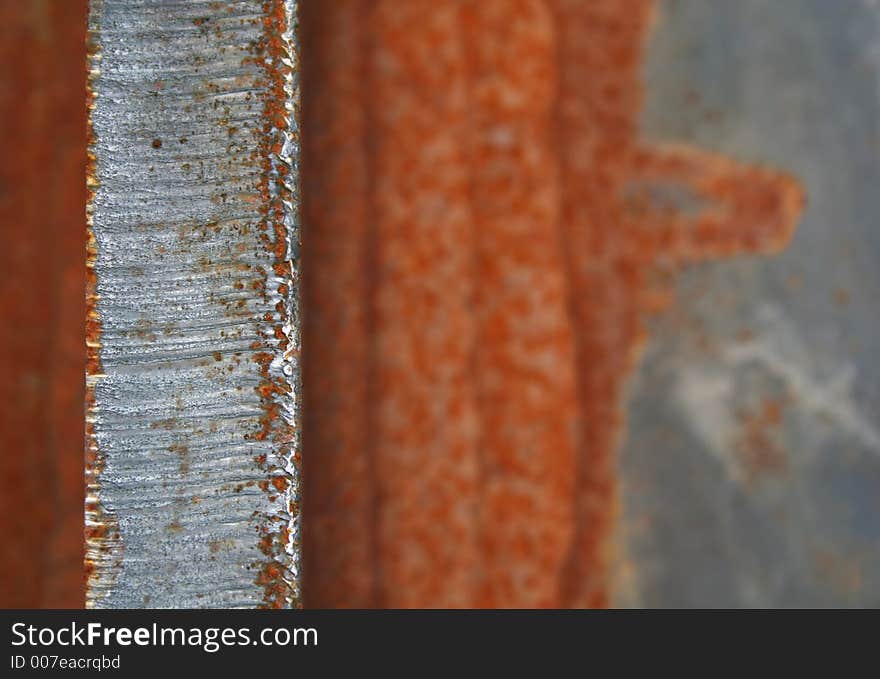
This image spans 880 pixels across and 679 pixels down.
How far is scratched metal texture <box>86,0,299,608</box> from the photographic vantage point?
763 mm

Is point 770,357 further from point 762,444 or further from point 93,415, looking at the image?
point 93,415

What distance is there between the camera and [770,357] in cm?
97

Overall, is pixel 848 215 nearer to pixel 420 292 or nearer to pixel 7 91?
pixel 420 292

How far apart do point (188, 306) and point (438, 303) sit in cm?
30

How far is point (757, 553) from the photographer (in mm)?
967

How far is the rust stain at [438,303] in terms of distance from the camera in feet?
3.10

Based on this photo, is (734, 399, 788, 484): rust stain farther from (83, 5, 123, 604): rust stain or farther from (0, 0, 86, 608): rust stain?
(0, 0, 86, 608): rust stain

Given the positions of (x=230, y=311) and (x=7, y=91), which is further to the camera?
(x=7, y=91)

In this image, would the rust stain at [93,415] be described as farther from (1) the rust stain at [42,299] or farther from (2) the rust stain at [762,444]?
(2) the rust stain at [762,444]

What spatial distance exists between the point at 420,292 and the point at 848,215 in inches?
20.2

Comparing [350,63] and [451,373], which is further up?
[350,63]

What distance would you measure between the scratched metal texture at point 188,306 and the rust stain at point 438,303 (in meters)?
0.18
